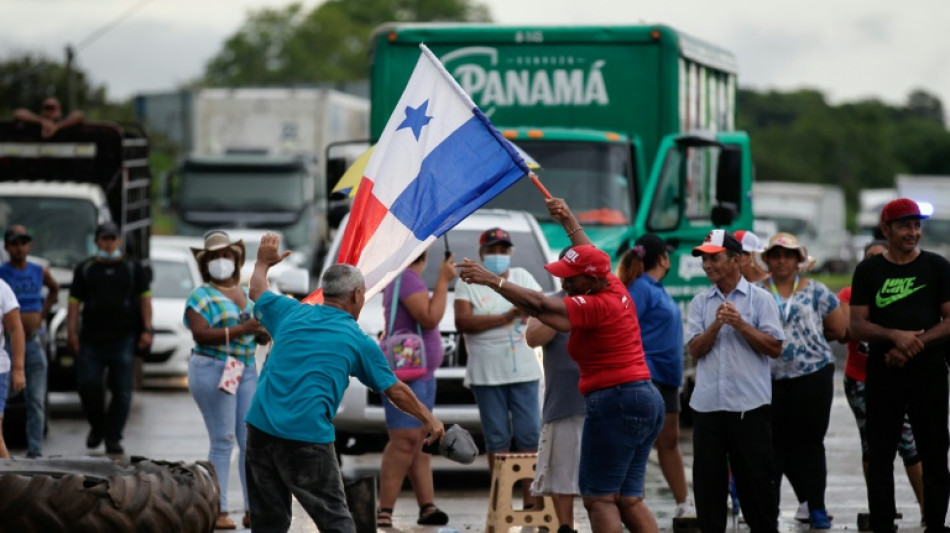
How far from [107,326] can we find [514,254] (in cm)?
383

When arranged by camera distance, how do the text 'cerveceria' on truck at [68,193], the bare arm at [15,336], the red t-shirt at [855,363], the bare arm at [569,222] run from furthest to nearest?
the text 'cerveceria' on truck at [68,193] < the bare arm at [15,336] < the red t-shirt at [855,363] < the bare arm at [569,222]

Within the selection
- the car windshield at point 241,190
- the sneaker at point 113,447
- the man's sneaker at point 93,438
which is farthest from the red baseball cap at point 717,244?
the car windshield at point 241,190

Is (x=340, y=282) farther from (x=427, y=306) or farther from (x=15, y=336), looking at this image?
(x=15, y=336)

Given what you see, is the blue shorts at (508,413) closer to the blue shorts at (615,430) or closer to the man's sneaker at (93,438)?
the blue shorts at (615,430)

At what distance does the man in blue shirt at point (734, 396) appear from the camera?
9617mm

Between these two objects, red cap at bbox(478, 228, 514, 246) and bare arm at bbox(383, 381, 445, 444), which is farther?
red cap at bbox(478, 228, 514, 246)

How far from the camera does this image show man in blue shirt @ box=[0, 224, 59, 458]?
537 inches

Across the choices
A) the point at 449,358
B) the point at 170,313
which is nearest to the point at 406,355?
the point at 449,358

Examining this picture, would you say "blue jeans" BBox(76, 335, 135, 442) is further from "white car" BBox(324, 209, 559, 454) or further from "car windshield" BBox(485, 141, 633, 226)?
"car windshield" BBox(485, 141, 633, 226)

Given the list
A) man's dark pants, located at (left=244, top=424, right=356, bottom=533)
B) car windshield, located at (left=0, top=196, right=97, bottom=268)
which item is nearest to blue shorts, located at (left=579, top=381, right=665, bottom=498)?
man's dark pants, located at (left=244, top=424, right=356, bottom=533)

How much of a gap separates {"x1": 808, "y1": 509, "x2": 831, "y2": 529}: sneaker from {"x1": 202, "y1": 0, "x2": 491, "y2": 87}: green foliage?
95.1 m

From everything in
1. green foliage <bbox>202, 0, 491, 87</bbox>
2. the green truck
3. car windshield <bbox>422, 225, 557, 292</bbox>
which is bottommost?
car windshield <bbox>422, 225, 557, 292</bbox>

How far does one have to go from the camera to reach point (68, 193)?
18.3m

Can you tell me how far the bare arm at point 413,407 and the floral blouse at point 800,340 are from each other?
3375 millimetres
